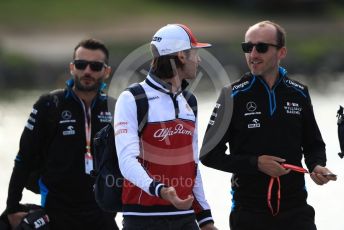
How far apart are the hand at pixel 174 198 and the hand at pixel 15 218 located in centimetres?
237

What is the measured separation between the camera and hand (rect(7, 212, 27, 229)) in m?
9.27

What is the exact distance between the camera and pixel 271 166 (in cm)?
837

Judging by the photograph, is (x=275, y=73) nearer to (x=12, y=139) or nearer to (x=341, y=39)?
(x=12, y=139)

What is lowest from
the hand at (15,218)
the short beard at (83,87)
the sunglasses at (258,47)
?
the hand at (15,218)

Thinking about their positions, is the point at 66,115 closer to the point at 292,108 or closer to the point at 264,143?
the point at 264,143

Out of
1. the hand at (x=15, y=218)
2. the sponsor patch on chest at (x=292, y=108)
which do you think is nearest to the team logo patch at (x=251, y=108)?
the sponsor patch on chest at (x=292, y=108)

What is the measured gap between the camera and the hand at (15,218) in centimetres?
927

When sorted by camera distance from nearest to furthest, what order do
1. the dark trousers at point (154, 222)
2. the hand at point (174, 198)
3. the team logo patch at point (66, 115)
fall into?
the hand at point (174, 198) → the dark trousers at point (154, 222) → the team logo patch at point (66, 115)

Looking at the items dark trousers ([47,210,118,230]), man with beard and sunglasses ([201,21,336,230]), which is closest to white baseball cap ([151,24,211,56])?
man with beard and sunglasses ([201,21,336,230])

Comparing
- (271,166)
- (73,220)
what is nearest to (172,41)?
(271,166)

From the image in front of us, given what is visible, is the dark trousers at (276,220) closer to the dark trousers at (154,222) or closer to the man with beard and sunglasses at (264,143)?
the man with beard and sunglasses at (264,143)

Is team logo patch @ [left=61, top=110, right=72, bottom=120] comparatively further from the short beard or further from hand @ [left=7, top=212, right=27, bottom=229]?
hand @ [left=7, top=212, right=27, bottom=229]

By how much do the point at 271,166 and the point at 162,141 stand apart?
44.9 inches

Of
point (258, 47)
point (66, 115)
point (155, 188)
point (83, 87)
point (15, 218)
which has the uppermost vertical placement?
point (258, 47)
